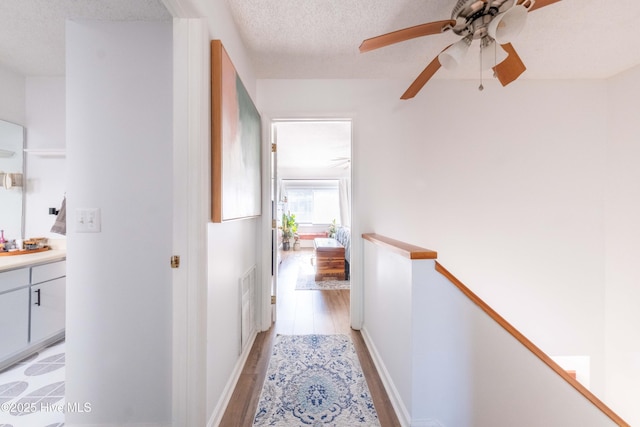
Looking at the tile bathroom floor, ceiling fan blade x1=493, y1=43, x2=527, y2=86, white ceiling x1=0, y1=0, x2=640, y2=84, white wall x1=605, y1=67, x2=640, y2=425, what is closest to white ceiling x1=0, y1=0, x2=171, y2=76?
white ceiling x1=0, y1=0, x2=640, y2=84

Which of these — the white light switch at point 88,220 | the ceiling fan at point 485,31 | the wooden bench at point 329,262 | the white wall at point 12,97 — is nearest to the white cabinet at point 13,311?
the white light switch at point 88,220

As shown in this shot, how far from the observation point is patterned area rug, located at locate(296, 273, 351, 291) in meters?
3.63

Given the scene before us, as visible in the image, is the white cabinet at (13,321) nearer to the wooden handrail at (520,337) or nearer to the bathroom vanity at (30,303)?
the bathroom vanity at (30,303)

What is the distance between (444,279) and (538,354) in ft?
1.43

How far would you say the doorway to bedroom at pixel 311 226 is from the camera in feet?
8.45

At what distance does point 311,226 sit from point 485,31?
21.1 feet

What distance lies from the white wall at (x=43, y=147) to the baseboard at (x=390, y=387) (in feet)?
9.84

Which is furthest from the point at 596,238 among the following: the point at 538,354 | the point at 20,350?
the point at 20,350

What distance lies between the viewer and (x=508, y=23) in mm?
1112

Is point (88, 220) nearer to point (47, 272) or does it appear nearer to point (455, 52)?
point (47, 272)

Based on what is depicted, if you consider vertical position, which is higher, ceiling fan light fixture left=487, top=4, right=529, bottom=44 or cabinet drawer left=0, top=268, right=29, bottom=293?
ceiling fan light fixture left=487, top=4, right=529, bottom=44

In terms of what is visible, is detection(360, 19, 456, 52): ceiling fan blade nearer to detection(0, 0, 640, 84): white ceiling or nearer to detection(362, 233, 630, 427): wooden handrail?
detection(0, 0, 640, 84): white ceiling

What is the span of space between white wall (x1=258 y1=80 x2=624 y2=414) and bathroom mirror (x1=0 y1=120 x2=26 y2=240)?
8.16ft

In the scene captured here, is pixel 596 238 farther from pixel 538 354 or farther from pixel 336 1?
pixel 336 1
